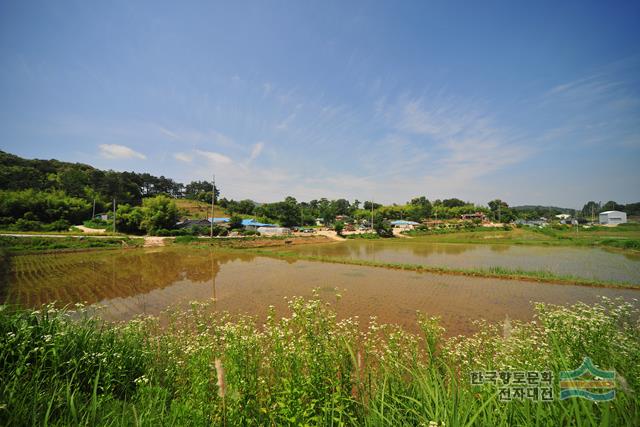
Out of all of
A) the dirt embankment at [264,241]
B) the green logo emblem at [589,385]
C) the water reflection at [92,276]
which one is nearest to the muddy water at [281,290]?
the water reflection at [92,276]

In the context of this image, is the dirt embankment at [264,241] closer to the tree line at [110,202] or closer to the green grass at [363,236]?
the green grass at [363,236]

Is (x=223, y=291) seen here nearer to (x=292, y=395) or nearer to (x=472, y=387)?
(x=292, y=395)

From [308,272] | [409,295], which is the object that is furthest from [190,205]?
[409,295]

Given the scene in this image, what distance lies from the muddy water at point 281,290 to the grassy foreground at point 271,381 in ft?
16.1

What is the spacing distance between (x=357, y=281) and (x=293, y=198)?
56.4m

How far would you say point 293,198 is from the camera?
69.3 meters

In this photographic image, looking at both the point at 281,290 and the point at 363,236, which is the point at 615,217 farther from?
the point at 281,290

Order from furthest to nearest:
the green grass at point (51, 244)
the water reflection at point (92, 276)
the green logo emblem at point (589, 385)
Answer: the green grass at point (51, 244), the water reflection at point (92, 276), the green logo emblem at point (589, 385)

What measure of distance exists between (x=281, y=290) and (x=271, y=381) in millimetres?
9758

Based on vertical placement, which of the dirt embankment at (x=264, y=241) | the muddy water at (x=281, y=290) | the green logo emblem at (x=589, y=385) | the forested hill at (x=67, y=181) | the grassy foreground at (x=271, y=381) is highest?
the forested hill at (x=67, y=181)

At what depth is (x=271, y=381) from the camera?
3.14 metres

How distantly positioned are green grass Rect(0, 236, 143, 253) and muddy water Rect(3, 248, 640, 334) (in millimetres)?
5970

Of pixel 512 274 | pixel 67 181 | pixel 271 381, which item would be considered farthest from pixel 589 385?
pixel 67 181

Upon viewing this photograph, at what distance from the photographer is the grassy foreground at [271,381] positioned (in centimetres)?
177
